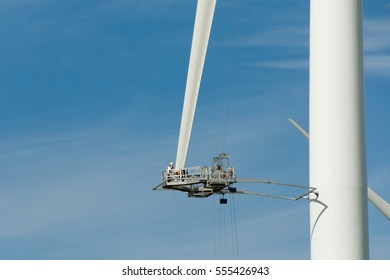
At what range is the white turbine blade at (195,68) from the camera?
245 feet

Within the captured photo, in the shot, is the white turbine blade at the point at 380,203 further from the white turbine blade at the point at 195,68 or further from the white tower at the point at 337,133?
the white turbine blade at the point at 195,68

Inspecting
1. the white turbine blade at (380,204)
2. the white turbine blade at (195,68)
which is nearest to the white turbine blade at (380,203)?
the white turbine blade at (380,204)

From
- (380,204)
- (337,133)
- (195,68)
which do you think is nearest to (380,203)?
(380,204)

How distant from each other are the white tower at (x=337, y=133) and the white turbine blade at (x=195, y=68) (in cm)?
933

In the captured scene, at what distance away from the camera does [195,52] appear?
76.5 meters

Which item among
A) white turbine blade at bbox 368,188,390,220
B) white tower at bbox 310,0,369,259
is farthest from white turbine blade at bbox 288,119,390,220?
white tower at bbox 310,0,369,259

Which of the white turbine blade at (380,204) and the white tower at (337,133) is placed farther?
the white turbine blade at (380,204)

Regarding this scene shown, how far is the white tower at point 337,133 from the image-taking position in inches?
2581

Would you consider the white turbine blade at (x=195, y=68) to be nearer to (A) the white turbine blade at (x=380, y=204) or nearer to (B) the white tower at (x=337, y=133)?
(B) the white tower at (x=337, y=133)

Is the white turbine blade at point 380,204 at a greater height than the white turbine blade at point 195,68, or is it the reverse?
the white turbine blade at point 195,68

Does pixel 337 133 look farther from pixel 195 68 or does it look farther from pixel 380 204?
pixel 195 68

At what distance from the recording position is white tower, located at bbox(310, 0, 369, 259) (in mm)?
65562
